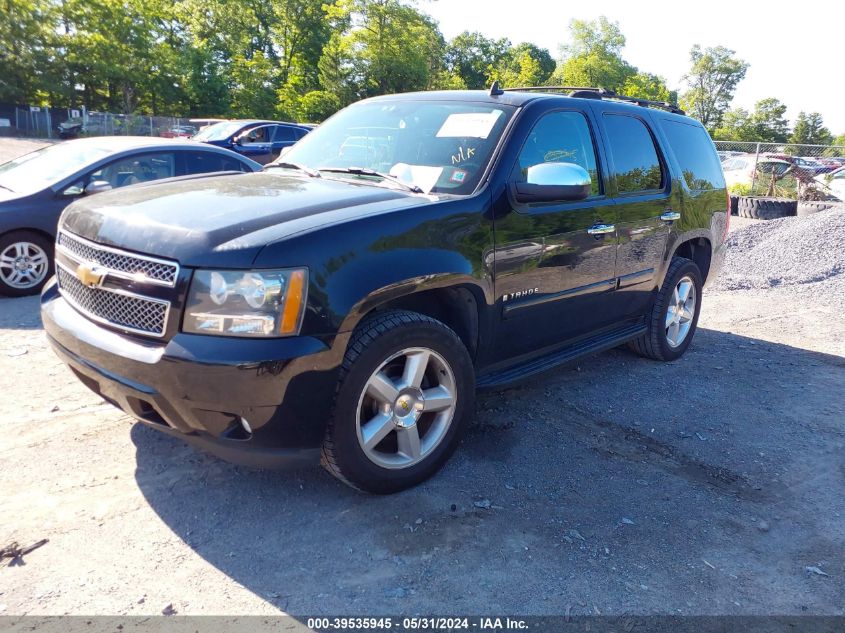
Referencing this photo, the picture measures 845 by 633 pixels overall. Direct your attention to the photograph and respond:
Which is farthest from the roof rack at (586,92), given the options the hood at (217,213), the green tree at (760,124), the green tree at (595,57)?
the green tree at (760,124)

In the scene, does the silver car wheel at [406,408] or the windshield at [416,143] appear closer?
the silver car wheel at [406,408]

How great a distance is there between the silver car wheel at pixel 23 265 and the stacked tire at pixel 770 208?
1331 centimetres

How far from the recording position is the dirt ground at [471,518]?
255cm

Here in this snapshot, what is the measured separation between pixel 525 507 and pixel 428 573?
2.34 ft

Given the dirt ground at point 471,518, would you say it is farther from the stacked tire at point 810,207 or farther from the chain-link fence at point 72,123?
the chain-link fence at point 72,123

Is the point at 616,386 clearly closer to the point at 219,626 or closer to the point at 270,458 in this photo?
the point at 270,458

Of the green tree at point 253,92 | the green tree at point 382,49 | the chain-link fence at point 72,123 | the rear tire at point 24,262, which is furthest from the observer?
the green tree at point 253,92

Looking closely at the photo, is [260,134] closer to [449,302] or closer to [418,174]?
Result: [418,174]

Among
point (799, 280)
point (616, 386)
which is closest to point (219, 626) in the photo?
point (616, 386)

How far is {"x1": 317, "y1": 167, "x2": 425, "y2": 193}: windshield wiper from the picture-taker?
11.5ft

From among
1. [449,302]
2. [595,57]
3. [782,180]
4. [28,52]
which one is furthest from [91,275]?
[595,57]

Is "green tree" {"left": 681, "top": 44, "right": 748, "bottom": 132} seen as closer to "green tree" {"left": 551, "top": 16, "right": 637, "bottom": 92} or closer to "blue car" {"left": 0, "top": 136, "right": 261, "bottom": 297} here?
"green tree" {"left": 551, "top": 16, "right": 637, "bottom": 92}

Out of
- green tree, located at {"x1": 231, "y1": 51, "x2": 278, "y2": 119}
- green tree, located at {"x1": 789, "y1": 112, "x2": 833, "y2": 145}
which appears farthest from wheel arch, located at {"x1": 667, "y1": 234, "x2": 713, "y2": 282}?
green tree, located at {"x1": 789, "y1": 112, "x2": 833, "y2": 145}

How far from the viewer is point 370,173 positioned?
371cm
